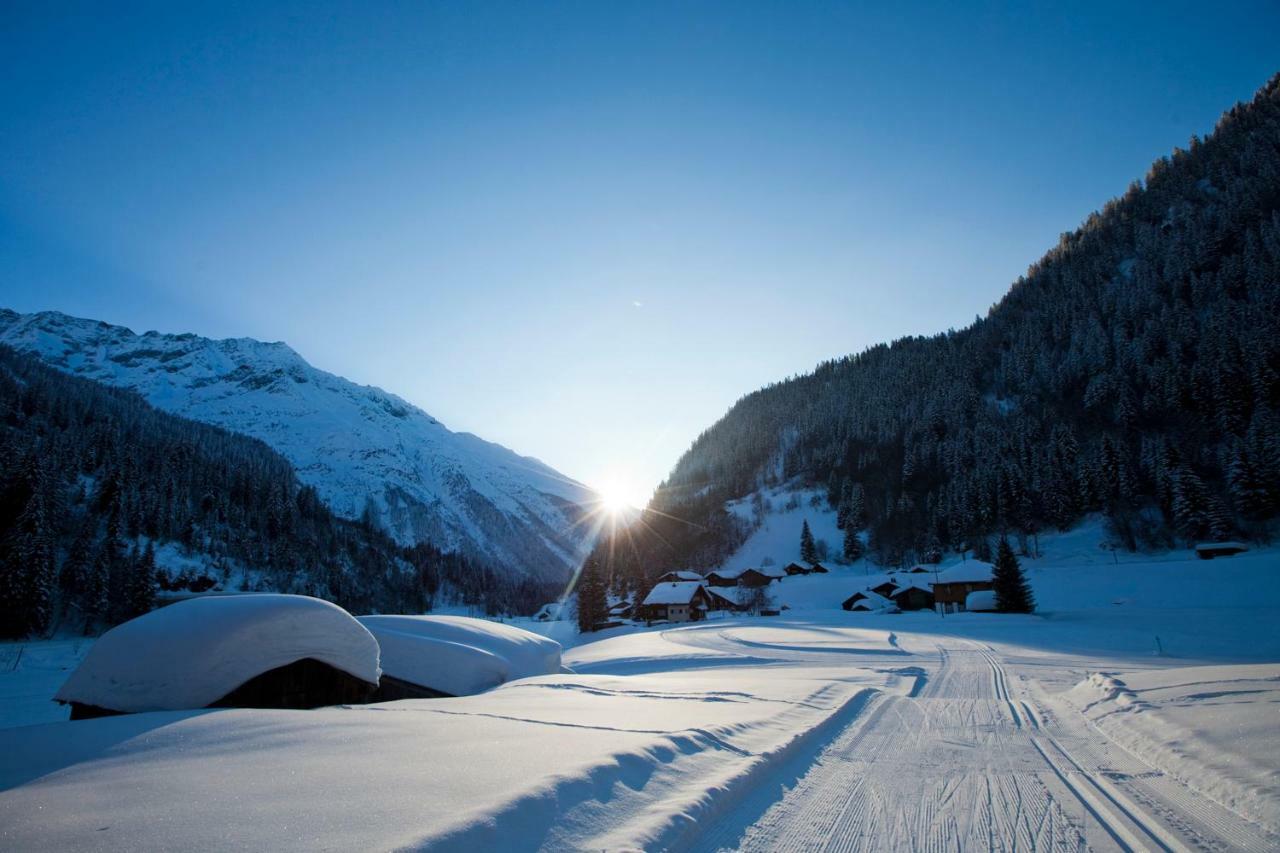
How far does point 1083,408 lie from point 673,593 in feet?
279

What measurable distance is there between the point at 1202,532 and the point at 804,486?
251ft

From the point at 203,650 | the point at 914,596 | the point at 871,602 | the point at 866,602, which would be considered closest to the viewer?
the point at 203,650

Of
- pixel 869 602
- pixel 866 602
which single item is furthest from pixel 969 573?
pixel 866 602

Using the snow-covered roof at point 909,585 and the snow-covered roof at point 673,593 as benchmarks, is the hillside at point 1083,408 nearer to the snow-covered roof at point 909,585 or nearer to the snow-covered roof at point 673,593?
the snow-covered roof at point 673,593

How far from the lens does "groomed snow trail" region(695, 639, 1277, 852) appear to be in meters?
4.31

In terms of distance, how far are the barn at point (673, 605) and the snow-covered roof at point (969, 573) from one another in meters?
28.7

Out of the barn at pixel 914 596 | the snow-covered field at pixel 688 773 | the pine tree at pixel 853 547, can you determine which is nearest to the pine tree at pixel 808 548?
the pine tree at pixel 853 547

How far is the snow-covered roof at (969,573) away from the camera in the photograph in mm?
61844

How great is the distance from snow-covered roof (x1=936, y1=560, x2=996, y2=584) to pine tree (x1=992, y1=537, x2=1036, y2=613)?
1371 cm

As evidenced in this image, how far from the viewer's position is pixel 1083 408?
103188 mm

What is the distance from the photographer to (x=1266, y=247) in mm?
104812

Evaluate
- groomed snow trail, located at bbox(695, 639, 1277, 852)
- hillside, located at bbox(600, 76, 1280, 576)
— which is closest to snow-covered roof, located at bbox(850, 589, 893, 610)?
hillside, located at bbox(600, 76, 1280, 576)

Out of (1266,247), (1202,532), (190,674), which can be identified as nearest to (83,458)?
(190,674)

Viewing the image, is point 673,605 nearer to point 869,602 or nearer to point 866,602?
point 866,602
